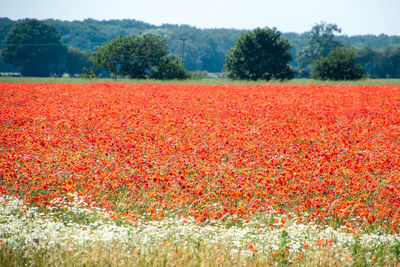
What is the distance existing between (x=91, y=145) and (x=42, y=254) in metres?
5.28

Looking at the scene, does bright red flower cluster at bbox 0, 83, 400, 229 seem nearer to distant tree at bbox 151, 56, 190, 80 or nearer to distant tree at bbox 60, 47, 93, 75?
distant tree at bbox 151, 56, 190, 80

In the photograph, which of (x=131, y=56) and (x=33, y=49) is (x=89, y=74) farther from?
(x=33, y=49)

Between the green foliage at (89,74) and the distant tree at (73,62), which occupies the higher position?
the distant tree at (73,62)

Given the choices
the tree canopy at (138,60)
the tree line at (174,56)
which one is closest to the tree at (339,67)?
the tree line at (174,56)

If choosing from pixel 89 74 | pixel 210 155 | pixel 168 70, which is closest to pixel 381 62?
pixel 168 70

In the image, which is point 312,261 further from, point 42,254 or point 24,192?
point 24,192

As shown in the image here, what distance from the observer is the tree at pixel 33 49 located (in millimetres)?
73438

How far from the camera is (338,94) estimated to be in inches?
780

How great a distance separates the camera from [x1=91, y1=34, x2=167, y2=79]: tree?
5331cm

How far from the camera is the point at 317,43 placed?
96750mm

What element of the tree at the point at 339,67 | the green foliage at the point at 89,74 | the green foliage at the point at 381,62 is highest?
the green foliage at the point at 381,62

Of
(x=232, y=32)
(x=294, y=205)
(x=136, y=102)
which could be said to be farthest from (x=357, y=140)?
(x=232, y=32)

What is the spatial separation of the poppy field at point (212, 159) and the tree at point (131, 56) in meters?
36.1

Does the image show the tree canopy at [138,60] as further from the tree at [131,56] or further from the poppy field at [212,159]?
the poppy field at [212,159]
